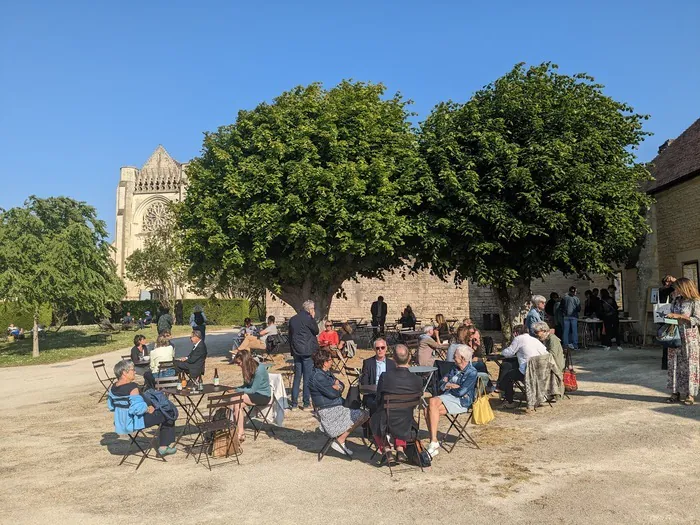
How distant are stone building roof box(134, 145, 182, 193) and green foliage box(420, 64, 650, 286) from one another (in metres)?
64.4

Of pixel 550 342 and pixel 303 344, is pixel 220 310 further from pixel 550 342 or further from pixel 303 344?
pixel 550 342

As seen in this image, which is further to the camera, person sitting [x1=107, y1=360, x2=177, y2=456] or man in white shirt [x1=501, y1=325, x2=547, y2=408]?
man in white shirt [x1=501, y1=325, x2=547, y2=408]

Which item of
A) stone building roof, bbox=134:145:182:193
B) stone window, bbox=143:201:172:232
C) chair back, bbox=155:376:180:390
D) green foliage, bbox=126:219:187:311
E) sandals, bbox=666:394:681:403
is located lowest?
sandals, bbox=666:394:681:403

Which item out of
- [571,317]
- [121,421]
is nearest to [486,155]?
[571,317]

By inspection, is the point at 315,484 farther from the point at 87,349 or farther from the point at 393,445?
the point at 87,349

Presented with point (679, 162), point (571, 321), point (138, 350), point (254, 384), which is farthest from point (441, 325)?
point (679, 162)

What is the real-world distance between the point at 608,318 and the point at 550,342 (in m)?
8.30

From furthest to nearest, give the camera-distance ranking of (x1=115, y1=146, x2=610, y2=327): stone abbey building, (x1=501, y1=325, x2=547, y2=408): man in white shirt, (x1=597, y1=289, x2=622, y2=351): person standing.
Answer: (x1=115, y1=146, x2=610, y2=327): stone abbey building → (x1=597, y1=289, x2=622, y2=351): person standing → (x1=501, y1=325, x2=547, y2=408): man in white shirt

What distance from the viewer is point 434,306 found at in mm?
27406

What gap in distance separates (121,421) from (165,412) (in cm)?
50

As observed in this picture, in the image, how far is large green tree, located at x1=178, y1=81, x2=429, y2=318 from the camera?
15336mm

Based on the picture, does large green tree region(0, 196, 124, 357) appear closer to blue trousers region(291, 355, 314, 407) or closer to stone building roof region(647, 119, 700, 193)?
blue trousers region(291, 355, 314, 407)

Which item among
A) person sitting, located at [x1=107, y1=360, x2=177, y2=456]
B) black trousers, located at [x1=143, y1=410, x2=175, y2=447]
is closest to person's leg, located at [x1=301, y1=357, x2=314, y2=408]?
black trousers, located at [x1=143, y1=410, x2=175, y2=447]

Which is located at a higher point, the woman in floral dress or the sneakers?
the woman in floral dress
